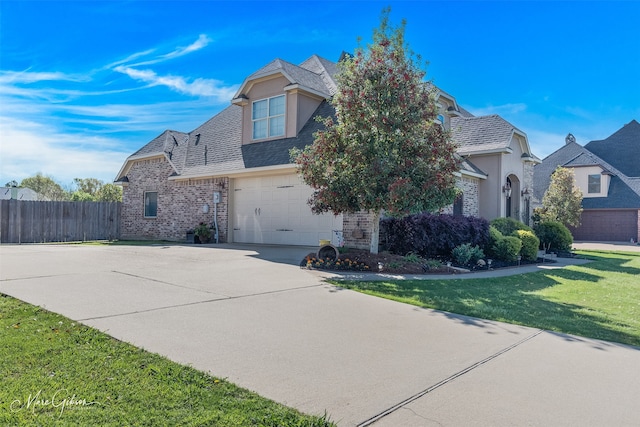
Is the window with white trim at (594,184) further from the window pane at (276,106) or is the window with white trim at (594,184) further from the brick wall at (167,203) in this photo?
the brick wall at (167,203)

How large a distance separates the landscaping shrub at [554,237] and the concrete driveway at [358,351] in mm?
14543

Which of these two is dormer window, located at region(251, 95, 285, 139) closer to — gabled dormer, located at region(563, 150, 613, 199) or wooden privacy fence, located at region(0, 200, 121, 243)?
wooden privacy fence, located at region(0, 200, 121, 243)

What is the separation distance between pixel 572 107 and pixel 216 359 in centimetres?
2839

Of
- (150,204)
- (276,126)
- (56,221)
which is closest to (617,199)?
(276,126)

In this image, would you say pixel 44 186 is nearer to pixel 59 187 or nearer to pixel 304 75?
pixel 59 187

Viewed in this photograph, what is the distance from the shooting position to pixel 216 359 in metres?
3.76

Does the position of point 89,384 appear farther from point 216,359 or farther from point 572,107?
point 572,107

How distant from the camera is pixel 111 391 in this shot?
3010mm

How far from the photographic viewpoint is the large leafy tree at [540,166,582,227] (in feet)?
76.7

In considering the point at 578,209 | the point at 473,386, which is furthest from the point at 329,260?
the point at 578,209

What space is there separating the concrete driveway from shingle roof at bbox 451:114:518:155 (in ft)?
42.9

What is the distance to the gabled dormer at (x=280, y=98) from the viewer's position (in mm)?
14812

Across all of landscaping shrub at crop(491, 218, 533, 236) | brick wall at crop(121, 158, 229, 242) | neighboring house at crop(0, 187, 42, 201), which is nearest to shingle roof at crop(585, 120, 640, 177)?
landscaping shrub at crop(491, 218, 533, 236)

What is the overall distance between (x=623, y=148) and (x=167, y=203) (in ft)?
127
